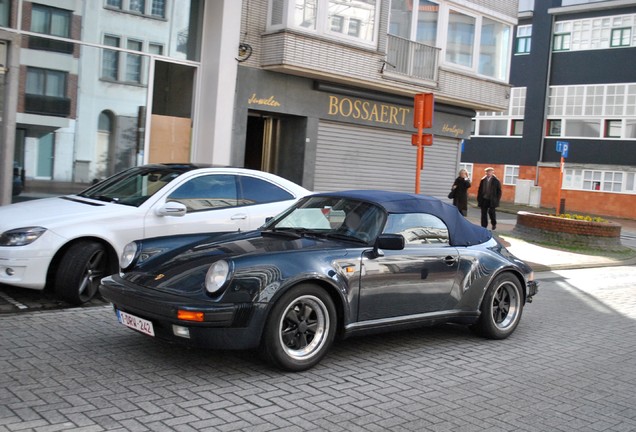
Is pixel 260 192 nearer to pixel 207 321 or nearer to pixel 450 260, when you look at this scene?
pixel 450 260

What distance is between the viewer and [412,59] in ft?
60.5

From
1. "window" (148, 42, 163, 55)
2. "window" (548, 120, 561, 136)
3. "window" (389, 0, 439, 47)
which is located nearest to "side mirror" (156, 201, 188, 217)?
"window" (148, 42, 163, 55)

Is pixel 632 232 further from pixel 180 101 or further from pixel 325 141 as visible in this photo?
pixel 180 101

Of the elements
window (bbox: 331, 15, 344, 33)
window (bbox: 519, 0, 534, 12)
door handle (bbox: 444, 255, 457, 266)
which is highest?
window (bbox: 519, 0, 534, 12)

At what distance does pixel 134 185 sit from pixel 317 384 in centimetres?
390

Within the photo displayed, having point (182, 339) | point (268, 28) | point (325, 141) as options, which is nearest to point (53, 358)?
point (182, 339)

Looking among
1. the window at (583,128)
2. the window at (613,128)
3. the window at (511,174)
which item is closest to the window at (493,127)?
the window at (511,174)

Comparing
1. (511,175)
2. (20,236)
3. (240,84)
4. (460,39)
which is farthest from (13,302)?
(511,175)

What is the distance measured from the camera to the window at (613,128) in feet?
109

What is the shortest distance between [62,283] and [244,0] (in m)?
9.97

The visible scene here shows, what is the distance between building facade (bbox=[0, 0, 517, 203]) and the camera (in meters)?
12.7

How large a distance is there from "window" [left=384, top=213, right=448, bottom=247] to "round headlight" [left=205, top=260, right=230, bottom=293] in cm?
157

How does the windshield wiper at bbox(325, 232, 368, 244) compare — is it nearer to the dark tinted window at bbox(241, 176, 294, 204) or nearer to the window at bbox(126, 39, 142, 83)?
the dark tinted window at bbox(241, 176, 294, 204)

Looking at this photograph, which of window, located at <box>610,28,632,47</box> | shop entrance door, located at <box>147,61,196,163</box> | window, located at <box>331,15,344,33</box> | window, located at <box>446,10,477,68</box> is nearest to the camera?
shop entrance door, located at <box>147,61,196,163</box>
